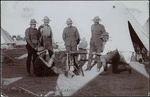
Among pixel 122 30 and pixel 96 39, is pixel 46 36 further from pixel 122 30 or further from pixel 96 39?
pixel 122 30

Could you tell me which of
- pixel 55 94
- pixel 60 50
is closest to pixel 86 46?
pixel 60 50

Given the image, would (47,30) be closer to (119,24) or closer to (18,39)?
(18,39)

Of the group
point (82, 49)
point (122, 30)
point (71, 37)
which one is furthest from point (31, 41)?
point (122, 30)

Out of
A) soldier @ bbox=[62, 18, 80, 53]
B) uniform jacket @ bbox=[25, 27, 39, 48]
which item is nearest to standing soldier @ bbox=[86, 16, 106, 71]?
soldier @ bbox=[62, 18, 80, 53]

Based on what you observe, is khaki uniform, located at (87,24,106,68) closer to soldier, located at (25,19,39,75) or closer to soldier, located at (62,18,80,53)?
soldier, located at (62,18,80,53)

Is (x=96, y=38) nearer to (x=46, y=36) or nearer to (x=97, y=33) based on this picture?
(x=97, y=33)

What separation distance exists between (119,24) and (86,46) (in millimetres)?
445

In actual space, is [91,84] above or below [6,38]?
below

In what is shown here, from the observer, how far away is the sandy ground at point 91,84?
4.81 m

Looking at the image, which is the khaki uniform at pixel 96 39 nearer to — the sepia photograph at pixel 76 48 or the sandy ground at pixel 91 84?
the sepia photograph at pixel 76 48

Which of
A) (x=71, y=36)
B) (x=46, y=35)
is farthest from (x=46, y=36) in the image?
(x=71, y=36)

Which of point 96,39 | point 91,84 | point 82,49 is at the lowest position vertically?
point 91,84

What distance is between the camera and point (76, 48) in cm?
488

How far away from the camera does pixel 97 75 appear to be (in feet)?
16.1
